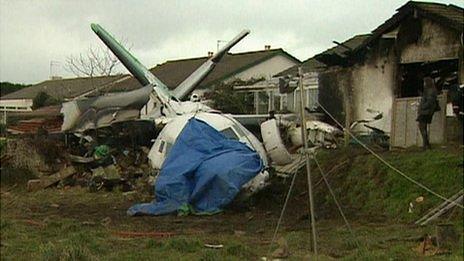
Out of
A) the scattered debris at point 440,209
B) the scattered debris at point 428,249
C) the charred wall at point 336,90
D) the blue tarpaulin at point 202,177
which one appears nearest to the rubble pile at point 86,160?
the blue tarpaulin at point 202,177

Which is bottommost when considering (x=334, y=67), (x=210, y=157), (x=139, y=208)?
(x=139, y=208)

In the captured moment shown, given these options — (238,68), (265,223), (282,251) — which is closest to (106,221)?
(265,223)

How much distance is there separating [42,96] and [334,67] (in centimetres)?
3669

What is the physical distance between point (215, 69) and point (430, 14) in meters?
28.2

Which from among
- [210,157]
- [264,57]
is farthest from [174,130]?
[264,57]

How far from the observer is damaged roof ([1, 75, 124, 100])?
5453 cm

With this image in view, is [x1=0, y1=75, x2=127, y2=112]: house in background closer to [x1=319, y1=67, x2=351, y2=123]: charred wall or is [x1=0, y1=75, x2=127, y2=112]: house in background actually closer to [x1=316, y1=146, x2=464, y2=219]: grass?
[x1=319, y1=67, x2=351, y2=123]: charred wall

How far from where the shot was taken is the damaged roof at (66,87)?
54531 millimetres

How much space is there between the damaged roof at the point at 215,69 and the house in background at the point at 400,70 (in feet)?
70.5

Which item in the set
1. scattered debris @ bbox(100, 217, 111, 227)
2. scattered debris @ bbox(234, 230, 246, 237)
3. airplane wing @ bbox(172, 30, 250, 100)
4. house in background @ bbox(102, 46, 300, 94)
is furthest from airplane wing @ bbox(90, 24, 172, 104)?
house in background @ bbox(102, 46, 300, 94)

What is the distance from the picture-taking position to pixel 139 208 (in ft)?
56.9

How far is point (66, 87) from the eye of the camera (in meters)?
63.4

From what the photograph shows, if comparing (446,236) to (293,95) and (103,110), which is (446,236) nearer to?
(293,95)

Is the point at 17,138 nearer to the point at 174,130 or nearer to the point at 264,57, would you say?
the point at 174,130
